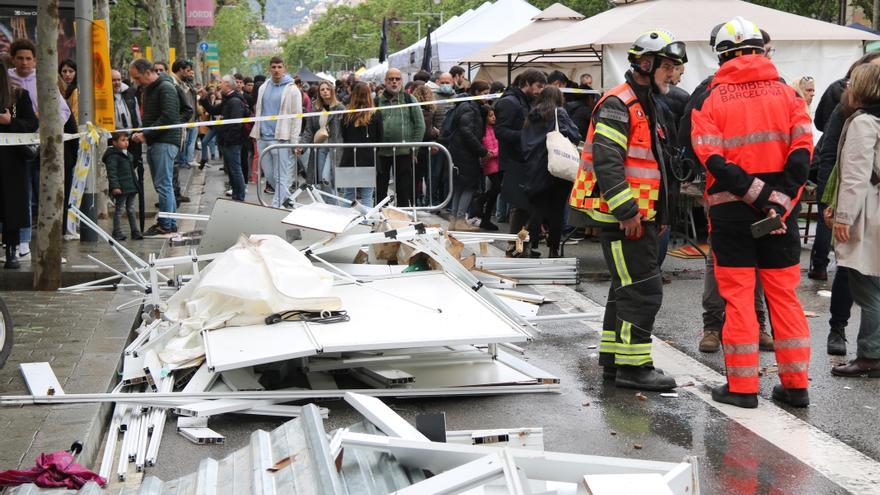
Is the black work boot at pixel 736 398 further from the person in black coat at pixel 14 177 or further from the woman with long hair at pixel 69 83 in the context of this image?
the woman with long hair at pixel 69 83

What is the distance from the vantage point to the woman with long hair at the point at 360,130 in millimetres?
13961

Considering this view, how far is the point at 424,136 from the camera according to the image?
1562 centimetres

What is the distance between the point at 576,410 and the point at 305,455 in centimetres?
250

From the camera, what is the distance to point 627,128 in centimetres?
652

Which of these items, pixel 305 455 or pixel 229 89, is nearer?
pixel 305 455

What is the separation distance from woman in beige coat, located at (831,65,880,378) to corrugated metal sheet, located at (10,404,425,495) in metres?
3.89

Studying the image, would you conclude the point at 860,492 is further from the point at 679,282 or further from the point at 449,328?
the point at 679,282

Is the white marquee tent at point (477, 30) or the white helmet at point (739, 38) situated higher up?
the white marquee tent at point (477, 30)

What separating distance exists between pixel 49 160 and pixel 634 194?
5210 millimetres

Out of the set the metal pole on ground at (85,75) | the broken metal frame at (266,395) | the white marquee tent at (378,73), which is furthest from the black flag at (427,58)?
the broken metal frame at (266,395)

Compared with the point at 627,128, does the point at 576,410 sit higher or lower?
lower

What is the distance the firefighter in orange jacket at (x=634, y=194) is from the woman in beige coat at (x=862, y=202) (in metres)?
1.17

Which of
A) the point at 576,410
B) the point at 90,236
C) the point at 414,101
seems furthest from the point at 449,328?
the point at 414,101

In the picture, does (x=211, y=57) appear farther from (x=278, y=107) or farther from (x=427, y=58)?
(x=278, y=107)
